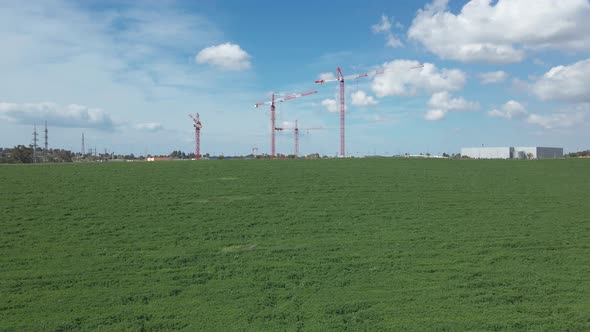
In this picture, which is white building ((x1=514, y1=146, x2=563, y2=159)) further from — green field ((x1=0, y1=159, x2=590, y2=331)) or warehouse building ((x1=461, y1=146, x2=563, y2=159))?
green field ((x1=0, y1=159, x2=590, y2=331))

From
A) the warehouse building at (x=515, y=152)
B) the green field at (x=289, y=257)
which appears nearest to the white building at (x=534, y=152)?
the warehouse building at (x=515, y=152)

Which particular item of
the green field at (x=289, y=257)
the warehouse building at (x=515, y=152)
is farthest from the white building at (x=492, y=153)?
the green field at (x=289, y=257)

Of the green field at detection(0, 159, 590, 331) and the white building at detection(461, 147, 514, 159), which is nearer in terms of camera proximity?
the green field at detection(0, 159, 590, 331)

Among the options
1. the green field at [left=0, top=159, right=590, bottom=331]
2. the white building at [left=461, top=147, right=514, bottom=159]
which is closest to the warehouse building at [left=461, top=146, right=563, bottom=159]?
the white building at [left=461, top=147, right=514, bottom=159]

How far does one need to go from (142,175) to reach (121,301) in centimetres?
1403

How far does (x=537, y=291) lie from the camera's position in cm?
870

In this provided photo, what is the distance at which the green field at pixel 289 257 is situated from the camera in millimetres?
7668

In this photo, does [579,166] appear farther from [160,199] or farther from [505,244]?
[160,199]

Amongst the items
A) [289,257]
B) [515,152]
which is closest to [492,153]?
[515,152]

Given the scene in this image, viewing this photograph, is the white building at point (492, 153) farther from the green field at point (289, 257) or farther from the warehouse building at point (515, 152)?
the green field at point (289, 257)

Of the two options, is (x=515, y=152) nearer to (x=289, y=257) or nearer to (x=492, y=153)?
(x=492, y=153)

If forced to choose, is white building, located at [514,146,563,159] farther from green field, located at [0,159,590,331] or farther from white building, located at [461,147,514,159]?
green field, located at [0,159,590,331]

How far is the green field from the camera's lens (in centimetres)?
767

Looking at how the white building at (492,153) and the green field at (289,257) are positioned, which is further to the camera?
the white building at (492,153)
